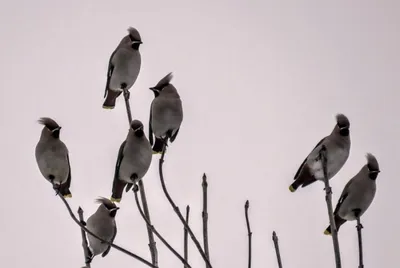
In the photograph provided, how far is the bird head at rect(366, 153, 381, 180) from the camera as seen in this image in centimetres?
588

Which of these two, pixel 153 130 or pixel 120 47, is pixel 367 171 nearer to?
pixel 153 130

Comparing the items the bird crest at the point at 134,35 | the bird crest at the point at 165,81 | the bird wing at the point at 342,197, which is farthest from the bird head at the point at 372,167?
the bird crest at the point at 134,35

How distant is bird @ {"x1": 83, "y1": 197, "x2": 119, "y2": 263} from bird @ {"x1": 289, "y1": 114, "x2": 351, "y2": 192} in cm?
187

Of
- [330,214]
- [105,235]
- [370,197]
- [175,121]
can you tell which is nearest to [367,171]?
[370,197]

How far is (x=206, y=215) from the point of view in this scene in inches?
129

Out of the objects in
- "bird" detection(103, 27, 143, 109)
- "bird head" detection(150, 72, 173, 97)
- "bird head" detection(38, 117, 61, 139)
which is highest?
"bird" detection(103, 27, 143, 109)

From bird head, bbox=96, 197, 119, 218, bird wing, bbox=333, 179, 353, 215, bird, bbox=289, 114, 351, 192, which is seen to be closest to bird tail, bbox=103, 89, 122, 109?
bird head, bbox=96, 197, 119, 218

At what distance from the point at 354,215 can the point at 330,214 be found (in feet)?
9.28

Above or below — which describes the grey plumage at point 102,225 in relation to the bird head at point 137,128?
below

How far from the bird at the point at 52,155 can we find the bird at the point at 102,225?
0.63 meters

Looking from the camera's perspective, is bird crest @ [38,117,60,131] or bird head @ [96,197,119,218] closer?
bird crest @ [38,117,60,131]

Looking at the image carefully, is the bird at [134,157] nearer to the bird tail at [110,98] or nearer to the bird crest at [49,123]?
the bird crest at [49,123]

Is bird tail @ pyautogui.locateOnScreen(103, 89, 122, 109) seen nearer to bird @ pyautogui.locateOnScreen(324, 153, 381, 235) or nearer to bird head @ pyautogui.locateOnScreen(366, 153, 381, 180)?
bird @ pyautogui.locateOnScreen(324, 153, 381, 235)

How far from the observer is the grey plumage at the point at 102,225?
6.86 metres
